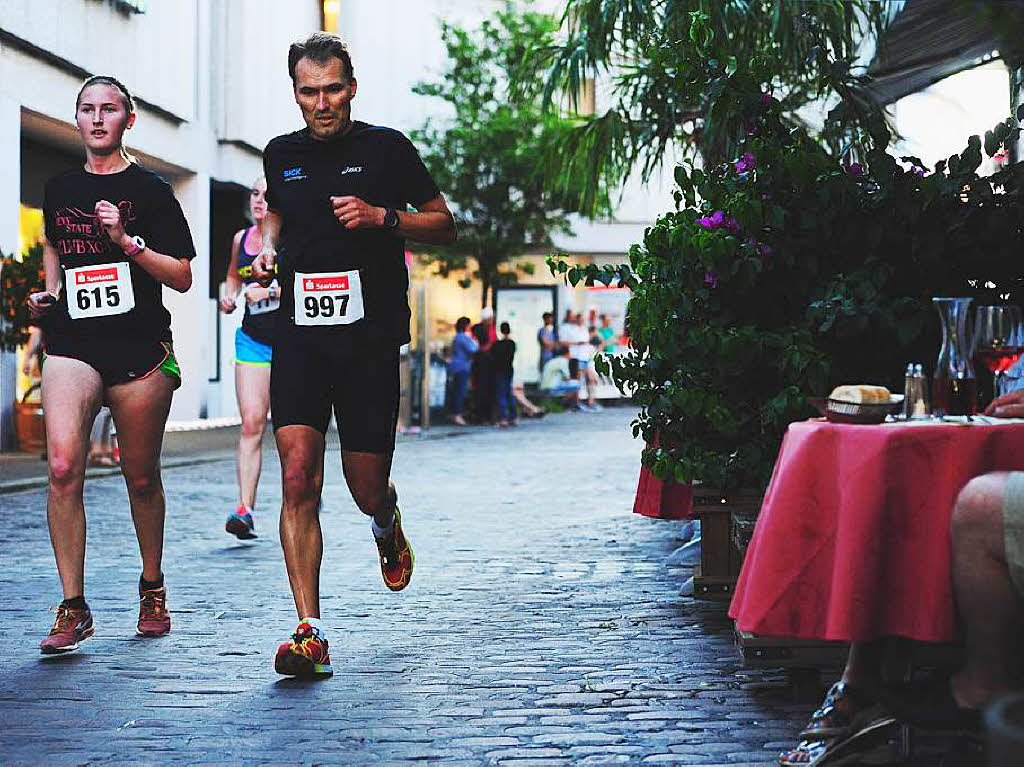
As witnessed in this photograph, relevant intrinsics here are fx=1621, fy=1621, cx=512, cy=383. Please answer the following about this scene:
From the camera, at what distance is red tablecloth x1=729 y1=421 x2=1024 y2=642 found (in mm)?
3619

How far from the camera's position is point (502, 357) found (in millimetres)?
27562

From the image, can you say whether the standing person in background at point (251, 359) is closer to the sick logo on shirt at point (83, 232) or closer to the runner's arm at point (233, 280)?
the runner's arm at point (233, 280)

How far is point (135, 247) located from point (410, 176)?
3.49 feet

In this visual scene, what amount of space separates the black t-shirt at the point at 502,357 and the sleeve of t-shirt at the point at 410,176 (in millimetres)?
21667

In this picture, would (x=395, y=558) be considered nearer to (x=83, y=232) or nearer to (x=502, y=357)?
(x=83, y=232)

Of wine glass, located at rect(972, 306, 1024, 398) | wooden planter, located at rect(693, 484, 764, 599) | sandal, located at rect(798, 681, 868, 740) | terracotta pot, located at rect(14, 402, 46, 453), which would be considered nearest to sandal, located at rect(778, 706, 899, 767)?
sandal, located at rect(798, 681, 868, 740)

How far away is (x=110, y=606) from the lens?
6.95m

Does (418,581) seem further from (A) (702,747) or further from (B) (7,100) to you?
(B) (7,100)

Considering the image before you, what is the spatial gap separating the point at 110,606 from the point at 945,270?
373 cm

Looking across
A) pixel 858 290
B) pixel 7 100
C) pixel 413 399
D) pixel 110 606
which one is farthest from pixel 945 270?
pixel 413 399

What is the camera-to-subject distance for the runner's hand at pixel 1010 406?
3.84m

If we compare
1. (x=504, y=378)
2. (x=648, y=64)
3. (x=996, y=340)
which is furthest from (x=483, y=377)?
(x=996, y=340)

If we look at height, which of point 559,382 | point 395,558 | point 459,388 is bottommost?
point 559,382

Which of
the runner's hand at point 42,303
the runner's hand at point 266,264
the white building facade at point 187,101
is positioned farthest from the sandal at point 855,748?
the white building facade at point 187,101
